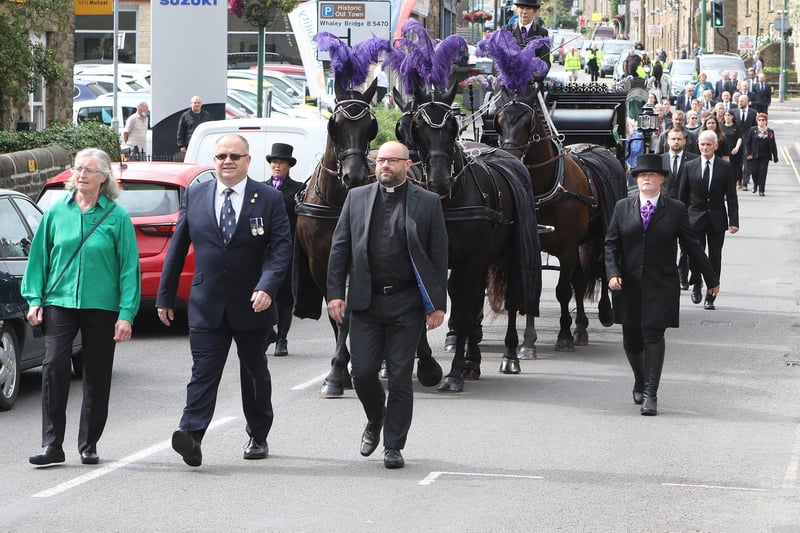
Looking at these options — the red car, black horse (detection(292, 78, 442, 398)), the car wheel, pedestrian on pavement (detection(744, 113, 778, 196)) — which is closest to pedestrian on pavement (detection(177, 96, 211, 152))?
the red car

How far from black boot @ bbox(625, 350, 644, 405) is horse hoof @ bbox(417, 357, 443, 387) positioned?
1.45 meters

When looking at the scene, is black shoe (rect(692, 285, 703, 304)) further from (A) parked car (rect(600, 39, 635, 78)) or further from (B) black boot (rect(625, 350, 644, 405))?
(A) parked car (rect(600, 39, 635, 78))

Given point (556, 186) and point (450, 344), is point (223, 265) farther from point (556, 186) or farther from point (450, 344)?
point (556, 186)

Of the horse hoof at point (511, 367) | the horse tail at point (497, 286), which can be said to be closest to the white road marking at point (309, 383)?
the horse hoof at point (511, 367)

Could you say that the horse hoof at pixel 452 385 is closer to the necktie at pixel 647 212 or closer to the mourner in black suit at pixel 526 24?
the necktie at pixel 647 212

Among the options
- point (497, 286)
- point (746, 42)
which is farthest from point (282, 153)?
point (746, 42)

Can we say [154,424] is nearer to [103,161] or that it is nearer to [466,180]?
[103,161]

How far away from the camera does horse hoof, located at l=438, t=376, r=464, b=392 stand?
37.9 feet

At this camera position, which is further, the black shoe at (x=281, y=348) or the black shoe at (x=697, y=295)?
the black shoe at (x=697, y=295)

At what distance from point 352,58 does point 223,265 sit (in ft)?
11.2

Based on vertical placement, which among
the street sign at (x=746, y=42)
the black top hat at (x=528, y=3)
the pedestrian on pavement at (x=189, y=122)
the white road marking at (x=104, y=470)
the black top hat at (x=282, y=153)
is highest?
the street sign at (x=746, y=42)

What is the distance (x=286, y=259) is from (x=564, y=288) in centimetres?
559

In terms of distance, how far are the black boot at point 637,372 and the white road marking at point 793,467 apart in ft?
4.32

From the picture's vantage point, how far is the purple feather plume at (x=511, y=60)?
13.6 metres
